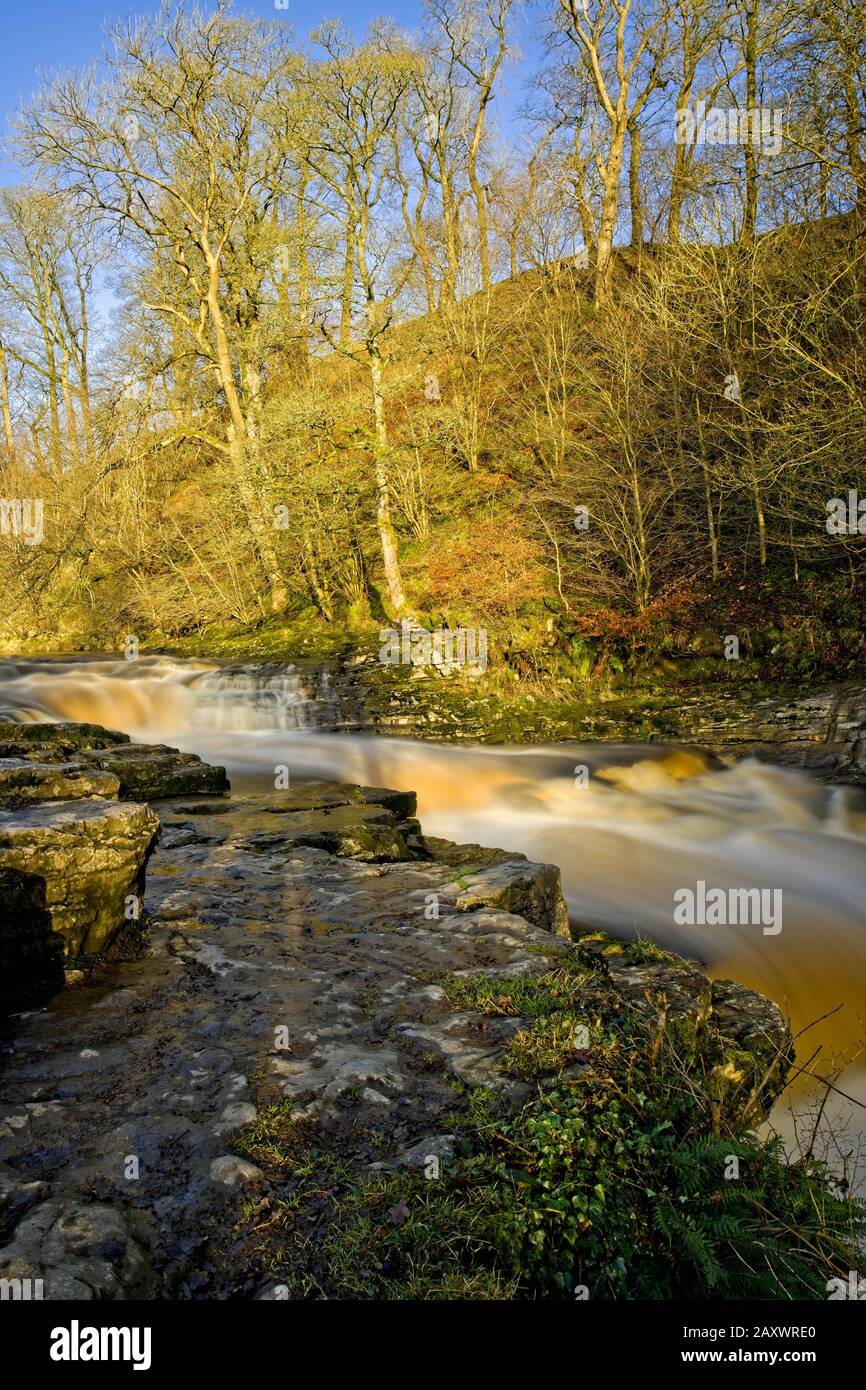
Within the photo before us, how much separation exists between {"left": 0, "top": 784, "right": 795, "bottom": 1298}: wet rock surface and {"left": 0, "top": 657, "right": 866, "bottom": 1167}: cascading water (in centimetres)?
198

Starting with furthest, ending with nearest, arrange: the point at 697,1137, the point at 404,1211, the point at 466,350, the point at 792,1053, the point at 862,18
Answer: the point at 466,350 → the point at 862,18 → the point at 792,1053 → the point at 697,1137 → the point at 404,1211

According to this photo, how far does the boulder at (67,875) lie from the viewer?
3.31 meters

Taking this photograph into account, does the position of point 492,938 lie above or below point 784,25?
below

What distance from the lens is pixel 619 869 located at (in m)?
7.82

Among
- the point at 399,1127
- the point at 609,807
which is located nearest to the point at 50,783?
the point at 399,1127

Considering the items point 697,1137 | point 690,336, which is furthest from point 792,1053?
point 690,336

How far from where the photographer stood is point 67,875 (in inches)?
135

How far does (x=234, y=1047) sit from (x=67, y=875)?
3.86 ft

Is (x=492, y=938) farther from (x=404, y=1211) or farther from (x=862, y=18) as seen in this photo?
(x=862, y=18)

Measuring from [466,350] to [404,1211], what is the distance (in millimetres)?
20208

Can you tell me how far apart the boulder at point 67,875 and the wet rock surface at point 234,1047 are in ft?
0.75

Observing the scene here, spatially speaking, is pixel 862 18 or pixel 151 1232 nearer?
pixel 151 1232


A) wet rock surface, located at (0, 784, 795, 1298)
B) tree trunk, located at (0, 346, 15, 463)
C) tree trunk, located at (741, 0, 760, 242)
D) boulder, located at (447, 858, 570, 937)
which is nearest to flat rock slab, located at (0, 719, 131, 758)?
wet rock surface, located at (0, 784, 795, 1298)

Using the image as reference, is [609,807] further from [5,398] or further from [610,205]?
[5,398]
